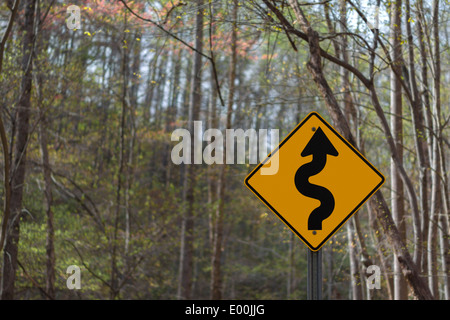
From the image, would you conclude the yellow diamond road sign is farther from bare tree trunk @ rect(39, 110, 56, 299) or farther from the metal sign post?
bare tree trunk @ rect(39, 110, 56, 299)

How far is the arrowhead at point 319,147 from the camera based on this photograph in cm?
411

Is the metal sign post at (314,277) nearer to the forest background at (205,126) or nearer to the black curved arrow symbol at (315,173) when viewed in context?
the black curved arrow symbol at (315,173)

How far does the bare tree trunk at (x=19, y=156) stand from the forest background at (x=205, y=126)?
31 mm

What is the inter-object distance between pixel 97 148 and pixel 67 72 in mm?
7423

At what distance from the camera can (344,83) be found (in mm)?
11766

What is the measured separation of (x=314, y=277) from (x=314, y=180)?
0.75 meters

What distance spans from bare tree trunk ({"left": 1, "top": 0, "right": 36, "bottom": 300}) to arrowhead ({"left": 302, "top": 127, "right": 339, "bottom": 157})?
7.52m

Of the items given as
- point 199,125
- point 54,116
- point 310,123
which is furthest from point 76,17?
point 199,125

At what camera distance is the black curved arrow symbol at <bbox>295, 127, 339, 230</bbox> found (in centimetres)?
396

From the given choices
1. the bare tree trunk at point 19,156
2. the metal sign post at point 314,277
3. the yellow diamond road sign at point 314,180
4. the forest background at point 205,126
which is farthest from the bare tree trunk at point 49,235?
the metal sign post at point 314,277

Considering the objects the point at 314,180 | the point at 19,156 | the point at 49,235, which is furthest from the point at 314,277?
the point at 49,235

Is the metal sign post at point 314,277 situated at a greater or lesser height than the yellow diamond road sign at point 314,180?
lesser

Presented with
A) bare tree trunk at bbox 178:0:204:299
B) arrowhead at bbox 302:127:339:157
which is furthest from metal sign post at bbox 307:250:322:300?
bare tree trunk at bbox 178:0:204:299

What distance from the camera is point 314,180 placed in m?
4.05
